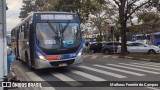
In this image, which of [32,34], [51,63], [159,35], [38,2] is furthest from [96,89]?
[38,2]

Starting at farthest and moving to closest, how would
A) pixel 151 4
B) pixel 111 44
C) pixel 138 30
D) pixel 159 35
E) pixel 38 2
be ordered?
1. pixel 38 2
2. pixel 138 30
3. pixel 159 35
4. pixel 111 44
5. pixel 151 4

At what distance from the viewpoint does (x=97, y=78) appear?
13852 mm

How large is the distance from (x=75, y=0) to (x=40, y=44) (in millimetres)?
19094

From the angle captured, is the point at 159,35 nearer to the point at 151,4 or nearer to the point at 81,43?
the point at 151,4

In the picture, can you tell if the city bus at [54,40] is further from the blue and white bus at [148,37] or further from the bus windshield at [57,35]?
the blue and white bus at [148,37]

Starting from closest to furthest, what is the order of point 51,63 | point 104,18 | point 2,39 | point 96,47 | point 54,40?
1. point 2,39
2. point 51,63
3. point 54,40
4. point 96,47
5. point 104,18

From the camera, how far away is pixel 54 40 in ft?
51.4

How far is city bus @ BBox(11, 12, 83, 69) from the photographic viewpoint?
50.6 ft

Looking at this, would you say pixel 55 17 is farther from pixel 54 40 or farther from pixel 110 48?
pixel 110 48

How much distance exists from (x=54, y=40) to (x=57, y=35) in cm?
30

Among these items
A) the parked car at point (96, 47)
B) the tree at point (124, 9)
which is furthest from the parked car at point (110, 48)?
the tree at point (124, 9)

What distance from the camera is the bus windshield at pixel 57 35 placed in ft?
51.0

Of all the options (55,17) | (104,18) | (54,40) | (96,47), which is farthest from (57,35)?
(104,18)

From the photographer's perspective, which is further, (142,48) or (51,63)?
(142,48)
